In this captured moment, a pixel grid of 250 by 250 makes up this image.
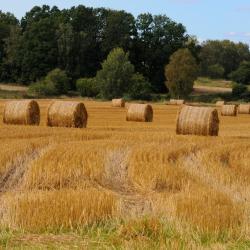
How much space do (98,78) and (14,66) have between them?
1934 centimetres

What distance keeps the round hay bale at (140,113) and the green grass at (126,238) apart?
22.3 meters

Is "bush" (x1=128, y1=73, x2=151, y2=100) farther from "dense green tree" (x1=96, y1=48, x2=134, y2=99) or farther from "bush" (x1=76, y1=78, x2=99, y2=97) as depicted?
"bush" (x1=76, y1=78, x2=99, y2=97)

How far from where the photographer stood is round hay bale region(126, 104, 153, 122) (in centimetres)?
3036

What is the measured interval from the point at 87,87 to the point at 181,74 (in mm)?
13778

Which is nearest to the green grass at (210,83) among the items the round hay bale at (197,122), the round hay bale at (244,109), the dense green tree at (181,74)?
the dense green tree at (181,74)

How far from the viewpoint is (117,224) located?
8156mm

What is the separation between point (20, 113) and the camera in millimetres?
22734

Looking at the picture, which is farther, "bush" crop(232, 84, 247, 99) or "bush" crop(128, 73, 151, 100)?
"bush" crop(232, 84, 247, 99)

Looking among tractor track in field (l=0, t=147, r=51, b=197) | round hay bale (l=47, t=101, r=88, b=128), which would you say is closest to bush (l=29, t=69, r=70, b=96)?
round hay bale (l=47, t=101, r=88, b=128)

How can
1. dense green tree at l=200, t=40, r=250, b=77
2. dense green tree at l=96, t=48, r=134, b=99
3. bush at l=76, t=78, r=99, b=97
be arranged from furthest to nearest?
dense green tree at l=200, t=40, r=250, b=77 → bush at l=76, t=78, r=99, b=97 → dense green tree at l=96, t=48, r=134, b=99

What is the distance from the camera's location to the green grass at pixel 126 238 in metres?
7.06

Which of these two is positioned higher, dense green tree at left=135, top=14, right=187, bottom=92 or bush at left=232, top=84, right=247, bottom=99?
dense green tree at left=135, top=14, right=187, bottom=92

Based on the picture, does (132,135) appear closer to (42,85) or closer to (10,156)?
(10,156)

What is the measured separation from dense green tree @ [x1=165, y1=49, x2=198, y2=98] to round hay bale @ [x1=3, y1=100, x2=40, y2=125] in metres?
67.0
